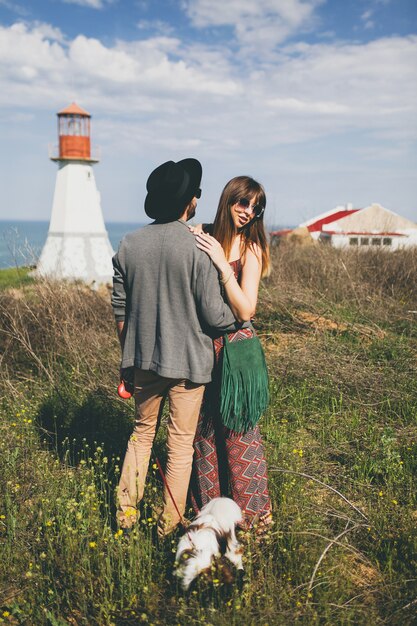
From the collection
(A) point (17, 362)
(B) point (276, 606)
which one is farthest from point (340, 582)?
(A) point (17, 362)

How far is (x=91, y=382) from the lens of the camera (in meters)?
4.95

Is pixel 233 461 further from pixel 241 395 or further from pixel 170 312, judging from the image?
pixel 170 312

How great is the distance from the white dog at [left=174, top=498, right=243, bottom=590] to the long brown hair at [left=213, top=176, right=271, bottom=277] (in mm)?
1235

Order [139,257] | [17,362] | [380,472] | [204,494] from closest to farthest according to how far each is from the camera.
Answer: [139,257] < [204,494] < [380,472] < [17,362]


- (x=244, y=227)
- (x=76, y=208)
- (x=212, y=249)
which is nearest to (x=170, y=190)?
(x=212, y=249)

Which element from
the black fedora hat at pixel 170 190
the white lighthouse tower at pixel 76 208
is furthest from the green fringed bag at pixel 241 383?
the white lighthouse tower at pixel 76 208

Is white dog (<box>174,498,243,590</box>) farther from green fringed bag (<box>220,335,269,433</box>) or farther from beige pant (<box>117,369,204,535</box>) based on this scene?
green fringed bag (<box>220,335,269,433</box>)

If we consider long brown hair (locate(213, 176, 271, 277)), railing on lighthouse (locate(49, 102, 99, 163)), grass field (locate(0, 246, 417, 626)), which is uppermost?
railing on lighthouse (locate(49, 102, 99, 163))

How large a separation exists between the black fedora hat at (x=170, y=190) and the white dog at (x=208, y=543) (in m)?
1.45

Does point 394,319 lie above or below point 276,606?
above

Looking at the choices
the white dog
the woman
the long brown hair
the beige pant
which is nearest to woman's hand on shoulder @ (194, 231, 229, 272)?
the woman

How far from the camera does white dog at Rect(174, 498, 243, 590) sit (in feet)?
7.61

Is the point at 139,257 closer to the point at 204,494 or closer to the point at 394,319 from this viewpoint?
the point at 204,494

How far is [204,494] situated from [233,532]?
552mm
